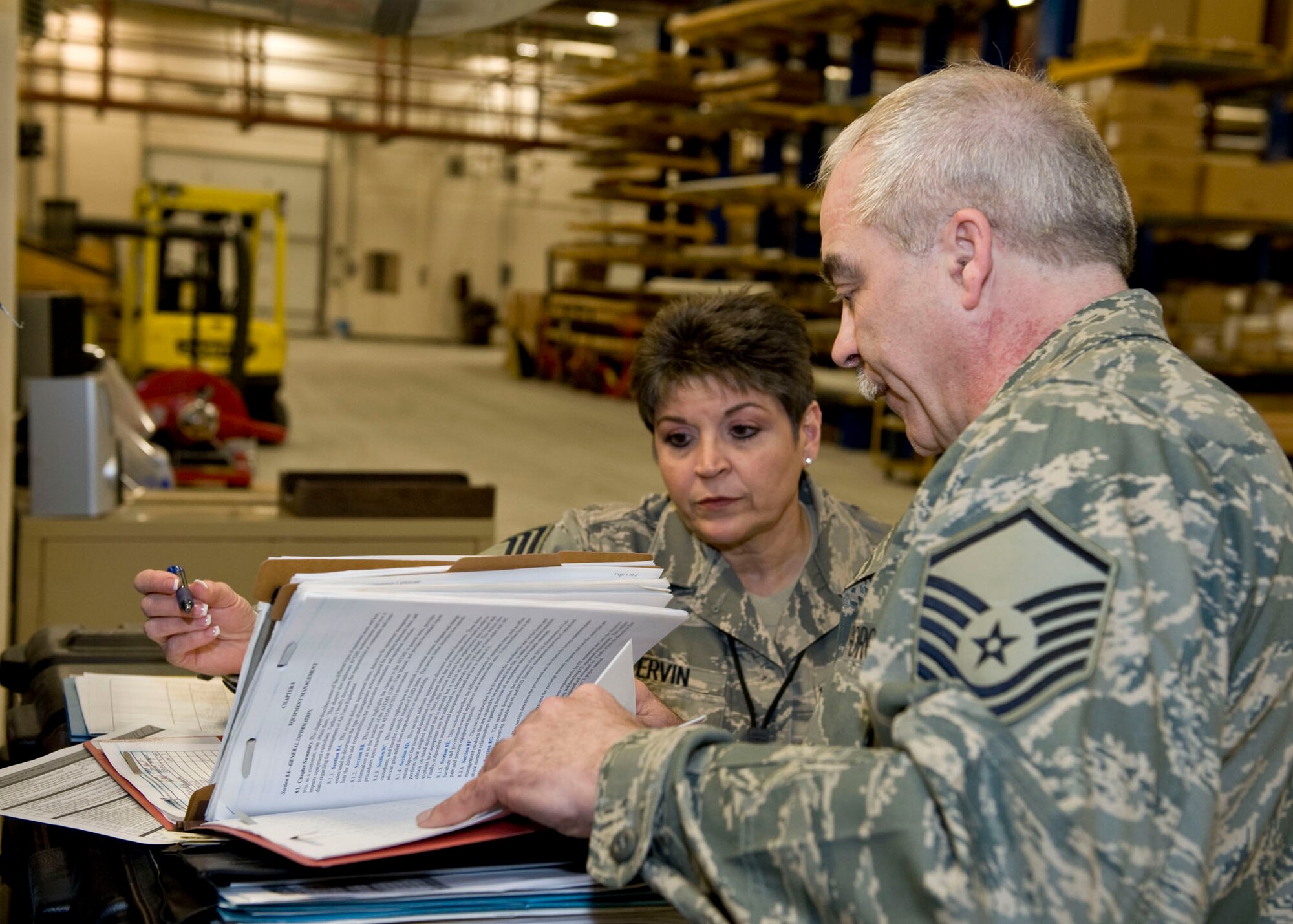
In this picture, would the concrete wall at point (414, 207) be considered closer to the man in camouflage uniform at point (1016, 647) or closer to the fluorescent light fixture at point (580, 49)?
the fluorescent light fixture at point (580, 49)

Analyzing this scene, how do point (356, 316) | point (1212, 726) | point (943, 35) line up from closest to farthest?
point (1212, 726) → point (943, 35) → point (356, 316)

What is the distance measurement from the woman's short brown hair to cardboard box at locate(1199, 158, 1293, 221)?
535 centimetres

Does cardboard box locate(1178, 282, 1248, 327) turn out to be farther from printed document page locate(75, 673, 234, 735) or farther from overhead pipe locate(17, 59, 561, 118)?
overhead pipe locate(17, 59, 561, 118)

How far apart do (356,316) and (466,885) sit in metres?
20.3

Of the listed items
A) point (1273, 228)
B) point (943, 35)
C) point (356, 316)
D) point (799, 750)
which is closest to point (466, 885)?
point (799, 750)

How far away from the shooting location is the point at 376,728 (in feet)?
3.60

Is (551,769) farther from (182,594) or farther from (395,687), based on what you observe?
(182,594)

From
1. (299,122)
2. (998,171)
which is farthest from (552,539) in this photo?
(299,122)

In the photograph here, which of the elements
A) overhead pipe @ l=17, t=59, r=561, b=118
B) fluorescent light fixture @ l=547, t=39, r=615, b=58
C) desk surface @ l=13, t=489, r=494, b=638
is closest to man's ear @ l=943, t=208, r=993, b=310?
desk surface @ l=13, t=489, r=494, b=638

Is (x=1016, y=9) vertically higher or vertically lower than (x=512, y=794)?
higher

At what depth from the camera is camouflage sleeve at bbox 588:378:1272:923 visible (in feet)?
2.52

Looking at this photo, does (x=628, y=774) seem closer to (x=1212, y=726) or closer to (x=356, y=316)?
(x=1212, y=726)

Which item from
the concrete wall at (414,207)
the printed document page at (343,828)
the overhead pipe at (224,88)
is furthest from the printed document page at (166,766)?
the concrete wall at (414,207)

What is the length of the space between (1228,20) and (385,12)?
578 centimetres
